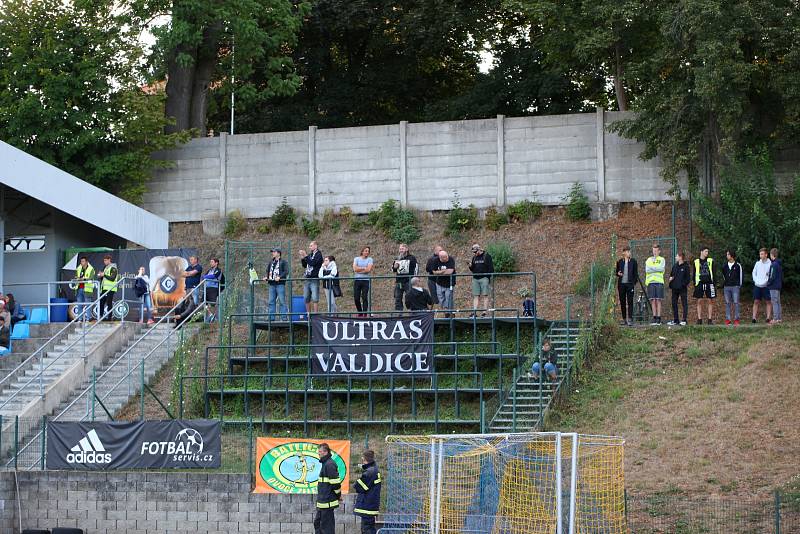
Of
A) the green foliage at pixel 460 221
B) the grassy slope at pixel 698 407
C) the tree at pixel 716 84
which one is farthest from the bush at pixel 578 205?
the grassy slope at pixel 698 407

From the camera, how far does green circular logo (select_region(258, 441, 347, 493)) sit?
2109 cm

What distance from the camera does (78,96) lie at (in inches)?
1367

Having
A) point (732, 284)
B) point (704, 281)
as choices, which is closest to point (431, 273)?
point (704, 281)

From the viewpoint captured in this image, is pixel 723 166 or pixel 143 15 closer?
pixel 723 166

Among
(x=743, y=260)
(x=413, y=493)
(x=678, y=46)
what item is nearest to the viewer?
(x=413, y=493)

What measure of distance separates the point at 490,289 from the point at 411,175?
5.87 m

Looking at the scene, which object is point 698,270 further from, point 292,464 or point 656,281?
point 292,464

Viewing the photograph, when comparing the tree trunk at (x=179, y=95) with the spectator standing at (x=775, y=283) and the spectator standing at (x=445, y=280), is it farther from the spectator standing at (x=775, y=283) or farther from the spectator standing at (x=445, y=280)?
the spectator standing at (x=775, y=283)

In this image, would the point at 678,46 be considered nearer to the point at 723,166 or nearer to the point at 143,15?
the point at 723,166

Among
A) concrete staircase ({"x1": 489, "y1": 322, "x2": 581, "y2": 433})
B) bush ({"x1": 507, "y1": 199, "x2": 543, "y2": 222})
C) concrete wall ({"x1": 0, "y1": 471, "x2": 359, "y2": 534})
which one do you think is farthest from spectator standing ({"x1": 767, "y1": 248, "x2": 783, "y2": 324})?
concrete wall ({"x1": 0, "y1": 471, "x2": 359, "y2": 534})

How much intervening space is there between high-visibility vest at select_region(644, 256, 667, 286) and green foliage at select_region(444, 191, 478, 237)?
21.4 ft

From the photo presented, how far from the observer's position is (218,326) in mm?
28953

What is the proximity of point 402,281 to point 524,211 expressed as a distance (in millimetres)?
5737

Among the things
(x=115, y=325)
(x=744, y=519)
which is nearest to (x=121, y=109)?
(x=115, y=325)
